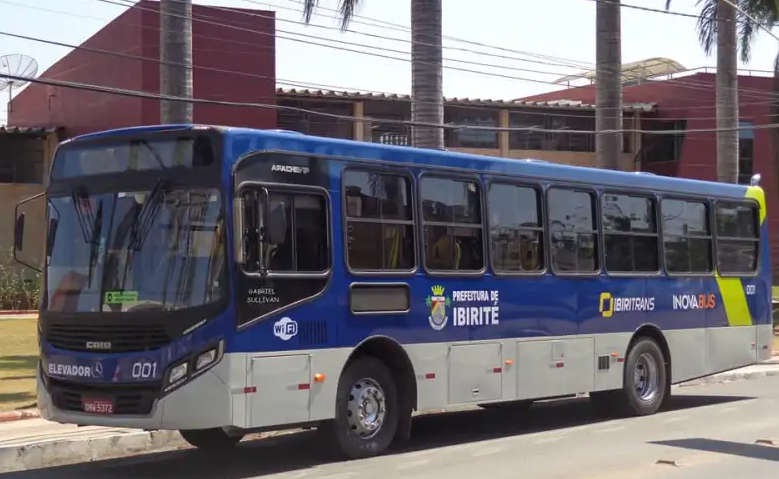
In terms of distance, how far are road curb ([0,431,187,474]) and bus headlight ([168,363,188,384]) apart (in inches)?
99.5

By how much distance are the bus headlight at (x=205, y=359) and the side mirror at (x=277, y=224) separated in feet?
4.07

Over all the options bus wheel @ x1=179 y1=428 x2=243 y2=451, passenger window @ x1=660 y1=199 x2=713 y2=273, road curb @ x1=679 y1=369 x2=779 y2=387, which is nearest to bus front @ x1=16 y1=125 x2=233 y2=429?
bus wheel @ x1=179 y1=428 x2=243 y2=451

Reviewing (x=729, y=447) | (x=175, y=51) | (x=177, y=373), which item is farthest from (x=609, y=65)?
(x=177, y=373)

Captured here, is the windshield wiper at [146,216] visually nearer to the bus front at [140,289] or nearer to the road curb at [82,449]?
the bus front at [140,289]

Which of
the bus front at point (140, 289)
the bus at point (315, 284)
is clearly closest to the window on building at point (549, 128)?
the bus at point (315, 284)

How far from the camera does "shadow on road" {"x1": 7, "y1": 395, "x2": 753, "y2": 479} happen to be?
1095 centimetres

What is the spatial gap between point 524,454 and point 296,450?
256 cm

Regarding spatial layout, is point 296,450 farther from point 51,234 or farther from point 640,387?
point 640,387

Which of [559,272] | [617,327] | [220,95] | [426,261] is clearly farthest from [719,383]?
[220,95]

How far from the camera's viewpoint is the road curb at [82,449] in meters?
11.4

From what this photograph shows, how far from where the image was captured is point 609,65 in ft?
79.0

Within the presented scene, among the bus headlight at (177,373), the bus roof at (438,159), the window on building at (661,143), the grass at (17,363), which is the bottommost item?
the grass at (17,363)

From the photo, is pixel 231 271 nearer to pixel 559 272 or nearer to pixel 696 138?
pixel 559 272

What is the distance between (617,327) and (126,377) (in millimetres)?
7515
